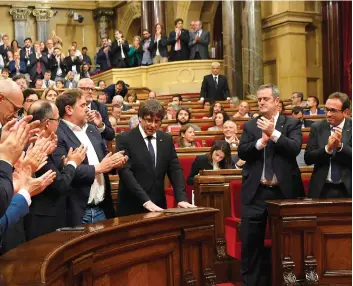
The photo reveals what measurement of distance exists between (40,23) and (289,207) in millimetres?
18138

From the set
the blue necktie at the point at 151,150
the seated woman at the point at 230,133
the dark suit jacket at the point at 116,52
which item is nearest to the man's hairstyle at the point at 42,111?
the blue necktie at the point at 151,150

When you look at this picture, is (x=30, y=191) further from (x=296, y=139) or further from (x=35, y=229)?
(x=296, y=139)

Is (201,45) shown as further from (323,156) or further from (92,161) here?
(92,161)

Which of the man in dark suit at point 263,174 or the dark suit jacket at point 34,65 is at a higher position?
the dark suit jacket at point 34,65

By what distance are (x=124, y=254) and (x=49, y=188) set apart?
20.6 inches

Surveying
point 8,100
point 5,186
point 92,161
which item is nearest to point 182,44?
point 92,161

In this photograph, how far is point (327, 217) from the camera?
3.93m

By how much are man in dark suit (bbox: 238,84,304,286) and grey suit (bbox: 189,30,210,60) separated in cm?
942

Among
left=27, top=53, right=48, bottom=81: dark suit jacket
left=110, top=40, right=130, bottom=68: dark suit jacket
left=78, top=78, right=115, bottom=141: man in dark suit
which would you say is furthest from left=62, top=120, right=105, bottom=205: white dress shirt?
left=110, top=40, right=130, bottom=68: dark suit jacket

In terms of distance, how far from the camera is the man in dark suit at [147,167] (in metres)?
3.77

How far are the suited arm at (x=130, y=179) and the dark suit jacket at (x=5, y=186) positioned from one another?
1617mm

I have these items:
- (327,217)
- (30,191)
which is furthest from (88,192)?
(327,217)

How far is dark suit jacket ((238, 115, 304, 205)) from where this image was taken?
4.05 meters

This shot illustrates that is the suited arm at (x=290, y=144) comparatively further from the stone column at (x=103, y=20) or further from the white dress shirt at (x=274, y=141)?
the stone column at (x=103, y=20)
